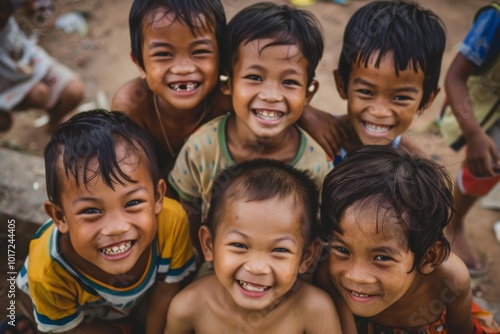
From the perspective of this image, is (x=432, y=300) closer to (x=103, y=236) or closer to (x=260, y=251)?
(x=260, y=251)

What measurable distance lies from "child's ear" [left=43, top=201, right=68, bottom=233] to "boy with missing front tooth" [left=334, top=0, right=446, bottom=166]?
1.39 m

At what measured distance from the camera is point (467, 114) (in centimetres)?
287

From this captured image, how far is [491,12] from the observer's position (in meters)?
2.70

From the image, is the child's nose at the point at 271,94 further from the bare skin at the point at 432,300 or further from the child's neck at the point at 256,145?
the bare skin at the point at 432,300

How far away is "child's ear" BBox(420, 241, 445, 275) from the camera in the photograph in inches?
74.8

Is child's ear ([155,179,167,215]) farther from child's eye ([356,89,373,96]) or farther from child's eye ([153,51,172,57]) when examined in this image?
child's eye ([356,89,373,96])

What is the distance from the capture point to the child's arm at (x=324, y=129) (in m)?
2.52

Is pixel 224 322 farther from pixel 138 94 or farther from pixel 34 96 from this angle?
pixel 34 96

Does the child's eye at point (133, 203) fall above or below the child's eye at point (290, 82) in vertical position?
Result: below

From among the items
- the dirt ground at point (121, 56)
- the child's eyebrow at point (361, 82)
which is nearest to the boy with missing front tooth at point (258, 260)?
the child's eyebrow at point (361, 82)

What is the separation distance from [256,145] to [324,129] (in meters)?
0.42

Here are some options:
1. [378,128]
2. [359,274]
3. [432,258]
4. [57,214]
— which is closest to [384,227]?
[359,274]

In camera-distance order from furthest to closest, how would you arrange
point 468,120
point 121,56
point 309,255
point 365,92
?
point 121,56 < point 468,120 < point 365,92 < point 309,255

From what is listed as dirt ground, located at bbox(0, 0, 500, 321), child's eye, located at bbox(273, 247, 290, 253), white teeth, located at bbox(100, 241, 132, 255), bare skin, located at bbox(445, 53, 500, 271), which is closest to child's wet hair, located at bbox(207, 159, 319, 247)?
child's eye, located at bbox(273, 247, 290, 253)
